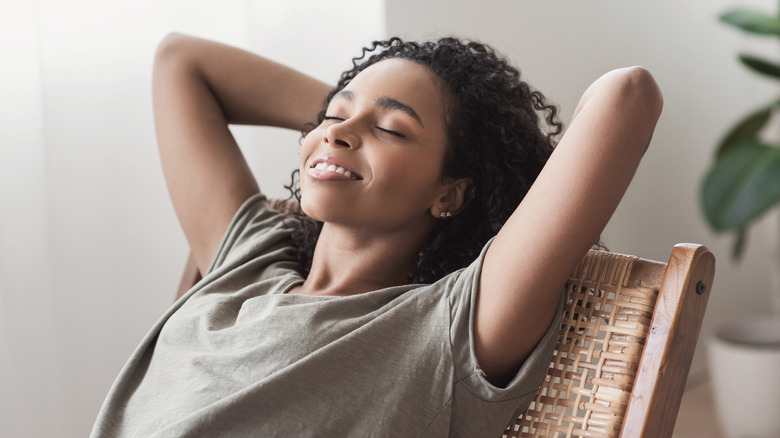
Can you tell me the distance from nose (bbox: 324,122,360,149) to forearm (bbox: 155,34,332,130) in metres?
0.40

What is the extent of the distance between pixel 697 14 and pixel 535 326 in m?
2.60

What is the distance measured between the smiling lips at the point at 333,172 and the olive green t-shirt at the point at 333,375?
0.16m

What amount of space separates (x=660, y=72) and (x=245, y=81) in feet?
6.46

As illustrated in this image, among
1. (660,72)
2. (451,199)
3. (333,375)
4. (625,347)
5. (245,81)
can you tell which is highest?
(660,72)

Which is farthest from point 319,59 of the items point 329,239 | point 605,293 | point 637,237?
point 637,237

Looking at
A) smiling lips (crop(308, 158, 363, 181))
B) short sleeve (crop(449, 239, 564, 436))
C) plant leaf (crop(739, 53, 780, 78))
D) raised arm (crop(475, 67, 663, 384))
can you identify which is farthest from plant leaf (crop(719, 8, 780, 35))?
smiling lips (crop(308, 158, 363, 181))

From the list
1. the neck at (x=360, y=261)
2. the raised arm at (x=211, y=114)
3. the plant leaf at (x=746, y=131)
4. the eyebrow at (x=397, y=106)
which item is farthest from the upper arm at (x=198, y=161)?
the plant leaf at (x=746, y=131)

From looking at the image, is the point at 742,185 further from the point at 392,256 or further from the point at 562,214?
the point at 392,256

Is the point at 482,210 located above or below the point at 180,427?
above

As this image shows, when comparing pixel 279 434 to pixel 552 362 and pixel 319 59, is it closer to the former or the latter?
pixel 552 362

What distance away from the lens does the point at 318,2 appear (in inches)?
80.0

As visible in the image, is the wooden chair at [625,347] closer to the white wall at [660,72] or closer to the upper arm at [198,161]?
the upper arm at [198,161]

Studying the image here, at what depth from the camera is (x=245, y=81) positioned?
60.7 inches

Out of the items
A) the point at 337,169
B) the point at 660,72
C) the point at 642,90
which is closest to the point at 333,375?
the point at 337,169
